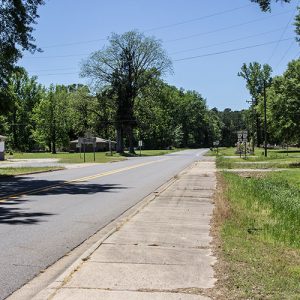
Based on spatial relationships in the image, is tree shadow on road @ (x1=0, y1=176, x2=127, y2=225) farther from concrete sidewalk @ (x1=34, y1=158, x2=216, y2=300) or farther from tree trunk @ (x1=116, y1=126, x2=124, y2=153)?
tree trunk @ (x1=116, y1=126, x2=124, y2=153)

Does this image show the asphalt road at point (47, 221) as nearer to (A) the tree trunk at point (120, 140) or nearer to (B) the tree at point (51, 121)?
(A) the tree trunk at point (120, 140)

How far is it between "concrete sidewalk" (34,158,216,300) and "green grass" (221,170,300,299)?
365mm

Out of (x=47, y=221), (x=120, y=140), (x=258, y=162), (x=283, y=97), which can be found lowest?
(x=258, y=162)

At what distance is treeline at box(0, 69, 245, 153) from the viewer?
3339 inches

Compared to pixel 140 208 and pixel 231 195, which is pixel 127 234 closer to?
pixel 140 208

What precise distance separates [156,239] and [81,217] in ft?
12.4

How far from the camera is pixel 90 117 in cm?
8619

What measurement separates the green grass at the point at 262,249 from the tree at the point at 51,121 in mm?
91912

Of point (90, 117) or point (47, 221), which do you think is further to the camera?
point (90, 117)

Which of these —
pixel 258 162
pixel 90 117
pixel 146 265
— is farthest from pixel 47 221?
pixel 90 117

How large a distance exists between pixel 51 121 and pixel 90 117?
21.3 metres

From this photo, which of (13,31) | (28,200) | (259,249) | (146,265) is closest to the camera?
(146,265)

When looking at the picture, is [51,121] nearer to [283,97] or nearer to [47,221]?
[283,97]

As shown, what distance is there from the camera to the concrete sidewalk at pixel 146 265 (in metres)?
5.75
